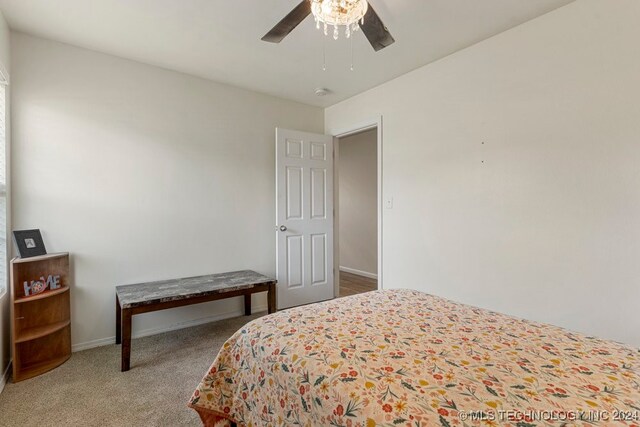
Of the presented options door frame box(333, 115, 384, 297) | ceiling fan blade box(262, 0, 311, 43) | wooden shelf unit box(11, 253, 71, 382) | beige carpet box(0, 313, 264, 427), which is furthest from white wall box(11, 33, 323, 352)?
ceiling fan blade box(262, 0, 311, 43)

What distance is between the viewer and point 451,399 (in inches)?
33.6

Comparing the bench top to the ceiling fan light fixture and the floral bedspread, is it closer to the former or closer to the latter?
the floral bedspread

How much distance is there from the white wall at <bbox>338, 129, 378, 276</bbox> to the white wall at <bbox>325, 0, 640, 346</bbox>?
2238mm

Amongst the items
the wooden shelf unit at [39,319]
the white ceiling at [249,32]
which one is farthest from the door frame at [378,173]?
the wooden shelf unit at [39,319]

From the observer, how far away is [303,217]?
363cm

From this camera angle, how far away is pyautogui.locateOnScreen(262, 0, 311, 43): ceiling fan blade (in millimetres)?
1505

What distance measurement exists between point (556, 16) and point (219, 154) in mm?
2962

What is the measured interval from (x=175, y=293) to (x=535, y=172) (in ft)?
9.34

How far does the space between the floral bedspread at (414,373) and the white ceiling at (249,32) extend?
76.5 inches

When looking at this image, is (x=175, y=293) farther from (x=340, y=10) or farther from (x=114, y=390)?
(x=340, y=10)

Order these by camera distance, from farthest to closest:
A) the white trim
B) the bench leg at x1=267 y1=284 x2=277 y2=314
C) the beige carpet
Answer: the bench leg at x1=267 y1=284 x2=277 y2=314
the white trim
the beige carpet

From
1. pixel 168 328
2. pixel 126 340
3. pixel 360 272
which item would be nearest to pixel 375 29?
pixel 126 340

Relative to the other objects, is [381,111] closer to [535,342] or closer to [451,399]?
[535,342]

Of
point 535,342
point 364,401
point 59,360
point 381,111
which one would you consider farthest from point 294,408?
point 381,111
